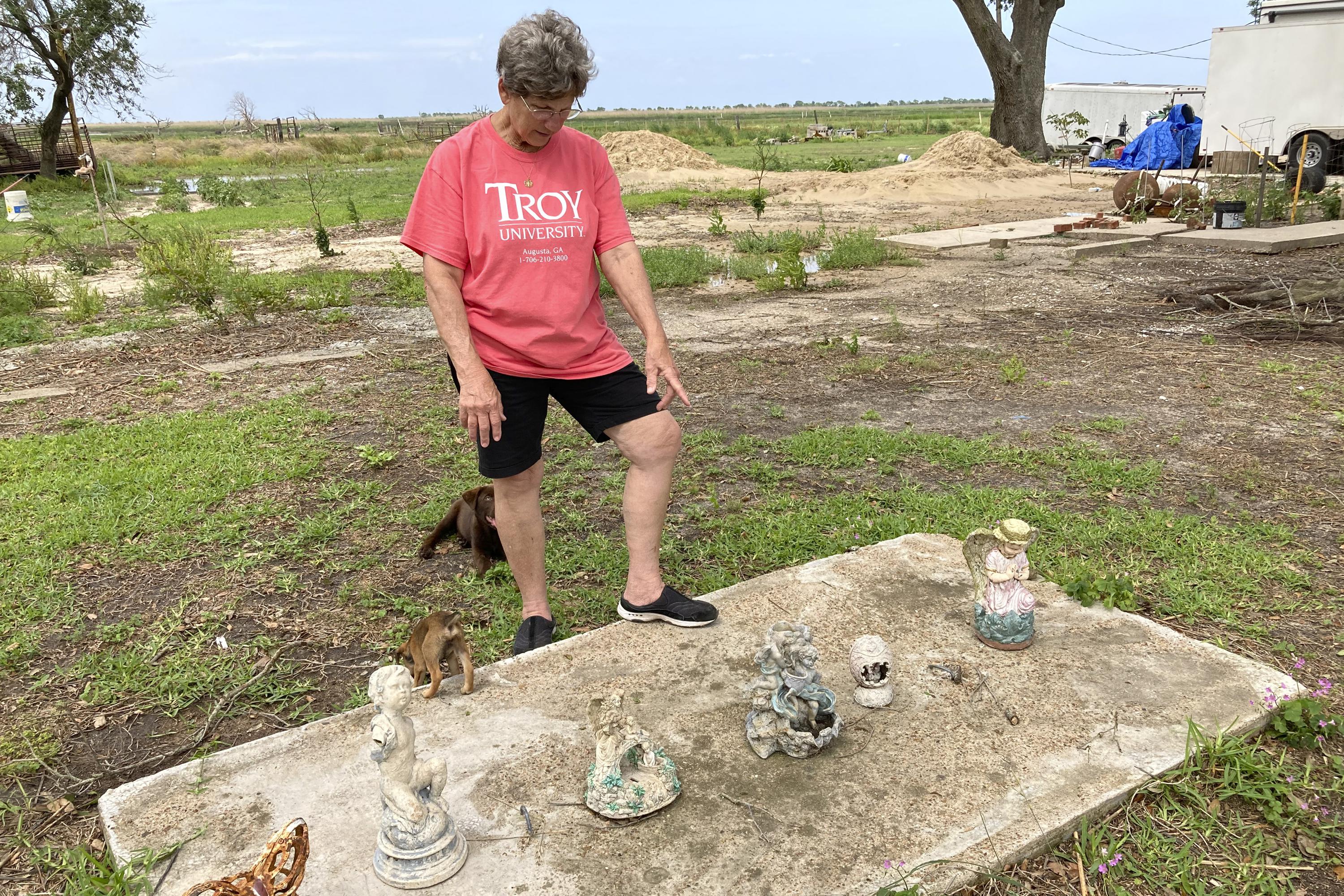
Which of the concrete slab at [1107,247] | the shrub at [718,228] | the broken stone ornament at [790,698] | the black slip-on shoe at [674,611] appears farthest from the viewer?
the shrub at [718,228]

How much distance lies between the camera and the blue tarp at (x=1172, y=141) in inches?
845

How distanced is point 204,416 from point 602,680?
4213 millimetres

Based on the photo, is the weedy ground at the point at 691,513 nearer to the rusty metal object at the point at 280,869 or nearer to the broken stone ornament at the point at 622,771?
the rusty metal object at the point at 280,869

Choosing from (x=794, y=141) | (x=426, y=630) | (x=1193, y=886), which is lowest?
(x=1193, y=886)

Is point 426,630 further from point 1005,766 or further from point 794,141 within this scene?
point 794,141

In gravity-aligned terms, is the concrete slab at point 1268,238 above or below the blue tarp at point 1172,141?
below

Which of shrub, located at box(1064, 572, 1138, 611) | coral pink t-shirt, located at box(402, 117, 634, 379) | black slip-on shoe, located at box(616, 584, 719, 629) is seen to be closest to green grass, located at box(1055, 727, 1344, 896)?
shrub, located at box(1064, 572, 1138, 611)

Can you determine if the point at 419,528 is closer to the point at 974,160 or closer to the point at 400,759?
the point at 400,759

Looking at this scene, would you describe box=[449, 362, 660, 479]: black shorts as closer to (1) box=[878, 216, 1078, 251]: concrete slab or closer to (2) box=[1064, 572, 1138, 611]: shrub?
(2) box=[1064, 572, 1138, 611]: shrub

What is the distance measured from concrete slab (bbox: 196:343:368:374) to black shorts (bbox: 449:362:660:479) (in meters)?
4.84

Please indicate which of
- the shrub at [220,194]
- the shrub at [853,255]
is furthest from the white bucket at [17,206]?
the shrub at [853,255]

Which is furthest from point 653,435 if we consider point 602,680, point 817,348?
point 817,348

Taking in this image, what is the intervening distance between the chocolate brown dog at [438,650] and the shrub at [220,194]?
19.3 metres

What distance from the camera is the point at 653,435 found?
2898mm
